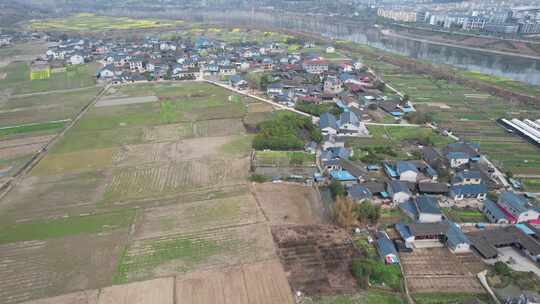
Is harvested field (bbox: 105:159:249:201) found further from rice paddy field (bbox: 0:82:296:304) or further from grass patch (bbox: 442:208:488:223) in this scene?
grass patch (bbox: 442:208:488:223)

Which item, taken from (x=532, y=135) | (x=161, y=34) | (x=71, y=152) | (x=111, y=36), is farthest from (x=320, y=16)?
(x=71, y=152)

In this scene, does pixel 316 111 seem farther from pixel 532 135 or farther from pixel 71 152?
pixel 71 152

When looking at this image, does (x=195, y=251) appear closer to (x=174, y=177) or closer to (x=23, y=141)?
(x=174, y=177)

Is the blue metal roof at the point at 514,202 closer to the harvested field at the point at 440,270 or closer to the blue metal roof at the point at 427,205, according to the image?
the blue metal roof at the point at 427,205

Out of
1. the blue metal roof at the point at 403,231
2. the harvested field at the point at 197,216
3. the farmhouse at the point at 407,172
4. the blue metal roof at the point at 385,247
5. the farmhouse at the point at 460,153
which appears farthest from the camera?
the farmhouse at the point at 460,153

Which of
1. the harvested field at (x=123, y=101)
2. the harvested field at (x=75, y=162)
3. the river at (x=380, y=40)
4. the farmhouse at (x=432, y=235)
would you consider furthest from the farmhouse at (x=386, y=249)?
the river at (x=380, y=40)

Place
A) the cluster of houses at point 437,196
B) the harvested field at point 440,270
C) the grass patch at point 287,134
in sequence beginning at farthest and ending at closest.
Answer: the grass patch at point 287,134 < the cluster of houses at point 437,196 < the harvested field at point 440,270

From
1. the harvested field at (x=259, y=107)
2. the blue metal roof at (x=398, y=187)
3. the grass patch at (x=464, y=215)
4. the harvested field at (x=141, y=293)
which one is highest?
the harvested field at (x=259, y=107)
